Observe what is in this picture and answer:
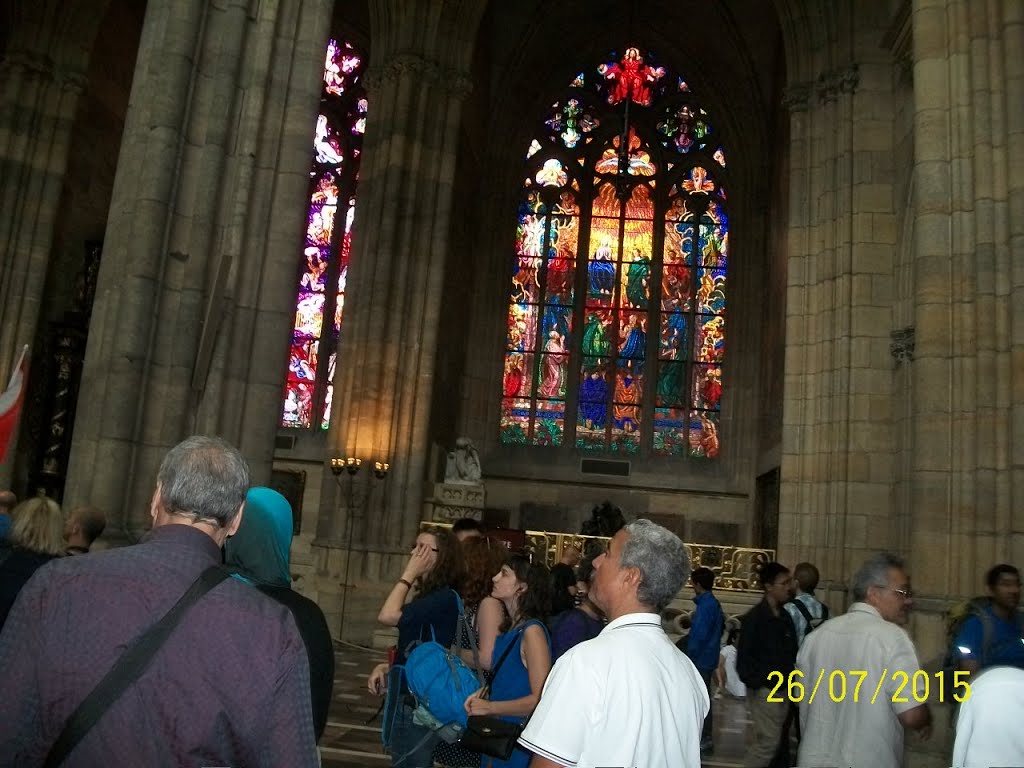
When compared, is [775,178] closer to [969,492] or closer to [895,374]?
[895,374]

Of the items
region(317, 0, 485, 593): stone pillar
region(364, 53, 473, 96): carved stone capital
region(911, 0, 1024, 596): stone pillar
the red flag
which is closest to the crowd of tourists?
the red flag

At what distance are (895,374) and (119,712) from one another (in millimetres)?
13109

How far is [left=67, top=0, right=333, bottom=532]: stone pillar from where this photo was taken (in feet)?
22.0

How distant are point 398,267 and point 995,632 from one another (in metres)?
14.3

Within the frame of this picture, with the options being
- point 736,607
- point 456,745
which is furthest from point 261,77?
point 736,607

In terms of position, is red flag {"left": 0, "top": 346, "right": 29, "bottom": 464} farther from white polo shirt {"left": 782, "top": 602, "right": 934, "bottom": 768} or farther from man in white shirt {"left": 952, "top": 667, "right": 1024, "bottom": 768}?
man in white shirt {"left": 952, "top": 667, "right": 1024, "bottom": 768}

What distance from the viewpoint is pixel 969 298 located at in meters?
9.03

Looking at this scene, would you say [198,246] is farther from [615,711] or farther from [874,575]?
[615,711]

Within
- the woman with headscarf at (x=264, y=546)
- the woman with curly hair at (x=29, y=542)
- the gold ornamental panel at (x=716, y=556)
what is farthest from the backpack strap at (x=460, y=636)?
the gold ornamental panel at (x=716, y=556)

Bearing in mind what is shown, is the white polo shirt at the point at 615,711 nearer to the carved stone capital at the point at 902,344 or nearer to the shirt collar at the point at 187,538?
the shirt collar at the point at 187,538

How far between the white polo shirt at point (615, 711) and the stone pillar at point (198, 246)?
5.06 metres

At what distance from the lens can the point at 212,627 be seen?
1.71 m

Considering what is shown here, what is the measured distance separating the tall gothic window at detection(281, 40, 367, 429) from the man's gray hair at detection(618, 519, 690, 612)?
19.6m

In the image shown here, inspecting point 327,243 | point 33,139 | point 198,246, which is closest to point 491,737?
point 198,246
